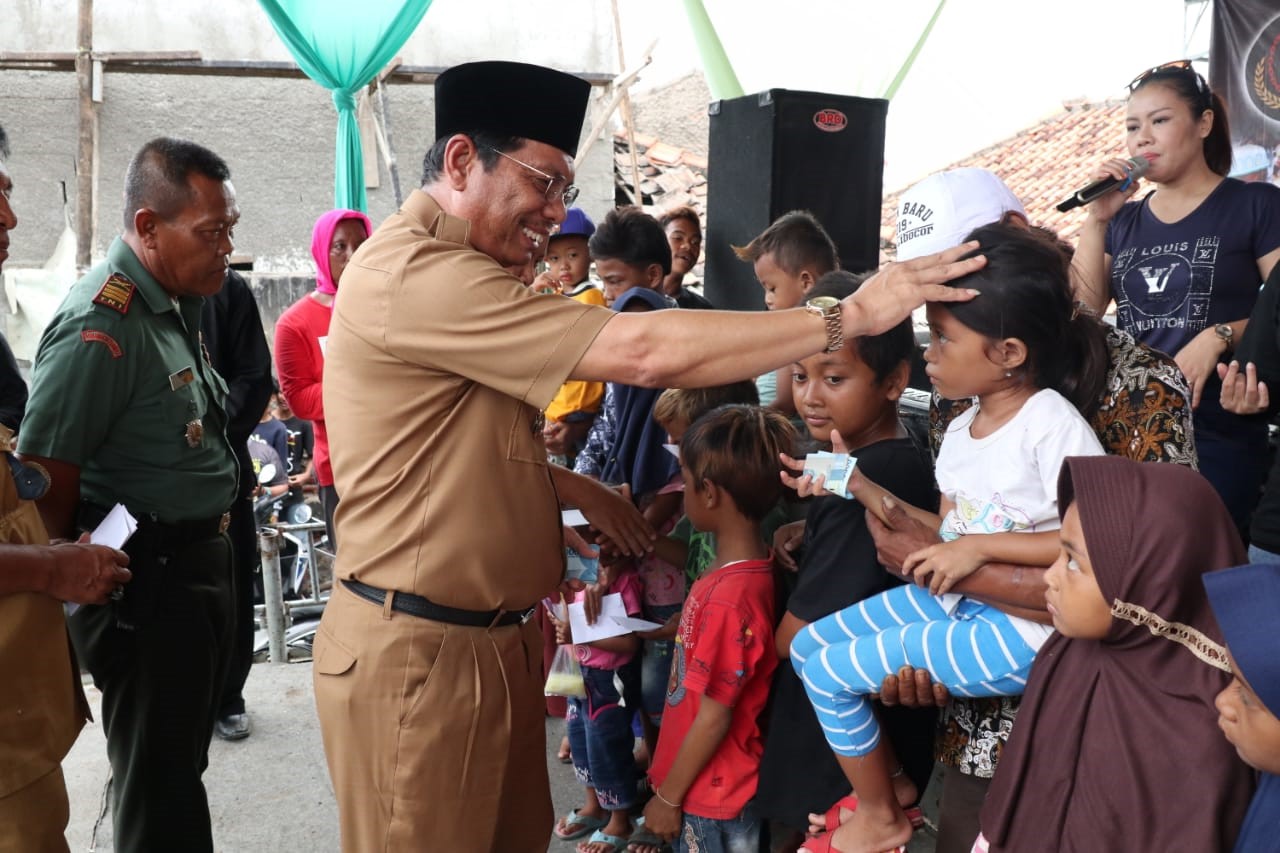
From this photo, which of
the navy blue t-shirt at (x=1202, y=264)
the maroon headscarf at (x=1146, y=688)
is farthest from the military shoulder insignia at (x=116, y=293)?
the navy blue t-shirt at (x=1202, y=264)

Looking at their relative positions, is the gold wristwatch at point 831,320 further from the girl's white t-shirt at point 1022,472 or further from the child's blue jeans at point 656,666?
the child's blue jeans at point 656,666

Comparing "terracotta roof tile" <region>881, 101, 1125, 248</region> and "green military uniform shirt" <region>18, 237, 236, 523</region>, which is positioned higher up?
"terracotta roof tile" <region>881, 101, 1125, 248</region>

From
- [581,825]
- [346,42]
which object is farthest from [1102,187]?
[346,42]

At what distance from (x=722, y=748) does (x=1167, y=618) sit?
1.31 metres

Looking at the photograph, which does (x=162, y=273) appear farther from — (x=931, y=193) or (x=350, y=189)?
(x=350, y=189)

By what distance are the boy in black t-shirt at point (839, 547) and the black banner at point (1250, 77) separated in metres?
4.53

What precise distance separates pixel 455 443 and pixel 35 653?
41.6 inches

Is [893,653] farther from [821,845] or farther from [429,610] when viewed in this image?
[429,610]

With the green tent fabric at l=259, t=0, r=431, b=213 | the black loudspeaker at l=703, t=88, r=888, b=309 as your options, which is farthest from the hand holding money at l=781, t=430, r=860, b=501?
the green tent fabric at l=259, t=0, r=431, b=213

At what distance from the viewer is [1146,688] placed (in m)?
1.60

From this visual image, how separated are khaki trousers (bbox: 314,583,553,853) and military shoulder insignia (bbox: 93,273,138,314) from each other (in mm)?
1037

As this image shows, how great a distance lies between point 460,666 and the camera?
1998 millimetres

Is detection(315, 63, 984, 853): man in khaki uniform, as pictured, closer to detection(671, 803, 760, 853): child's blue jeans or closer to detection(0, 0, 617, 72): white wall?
detection(671, 803, 760, 853): child's blue jeans

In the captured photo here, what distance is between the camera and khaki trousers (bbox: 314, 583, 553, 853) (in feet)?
6.48
